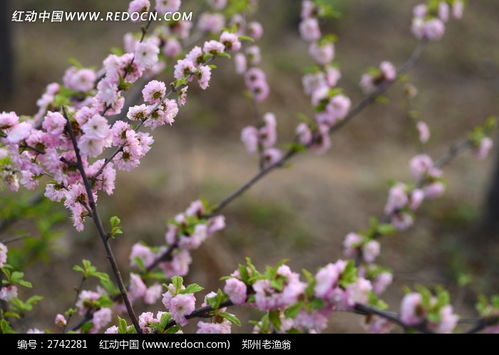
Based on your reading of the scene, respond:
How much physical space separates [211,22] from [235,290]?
2218 millimetres

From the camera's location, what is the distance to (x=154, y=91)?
1603 millimetres

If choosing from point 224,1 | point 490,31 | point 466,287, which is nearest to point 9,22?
point 224,1

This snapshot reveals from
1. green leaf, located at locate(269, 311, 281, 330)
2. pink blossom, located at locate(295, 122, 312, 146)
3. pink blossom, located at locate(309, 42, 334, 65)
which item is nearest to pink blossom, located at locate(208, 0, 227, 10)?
pink blossom, located at locate(309, 42, 334, 65)

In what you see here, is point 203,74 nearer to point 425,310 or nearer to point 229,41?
point 229,41

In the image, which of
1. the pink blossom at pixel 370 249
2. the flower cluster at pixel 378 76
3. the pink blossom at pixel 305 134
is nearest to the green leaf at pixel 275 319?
the pink blossom at pixel 370 249

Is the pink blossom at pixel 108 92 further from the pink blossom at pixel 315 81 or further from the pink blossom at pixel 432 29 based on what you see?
the pink blossom at pixel 432 29

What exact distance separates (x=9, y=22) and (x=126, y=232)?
3.97 m

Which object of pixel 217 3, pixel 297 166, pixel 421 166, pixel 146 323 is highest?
pixel 297 166

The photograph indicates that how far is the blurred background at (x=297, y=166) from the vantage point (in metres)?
4.52

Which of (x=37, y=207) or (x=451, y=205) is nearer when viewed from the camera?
(x=37, y=207)

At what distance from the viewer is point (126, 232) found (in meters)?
4.50

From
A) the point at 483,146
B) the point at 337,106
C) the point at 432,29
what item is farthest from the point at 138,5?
the point at 483,146

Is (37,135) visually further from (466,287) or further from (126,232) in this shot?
(466,287)
